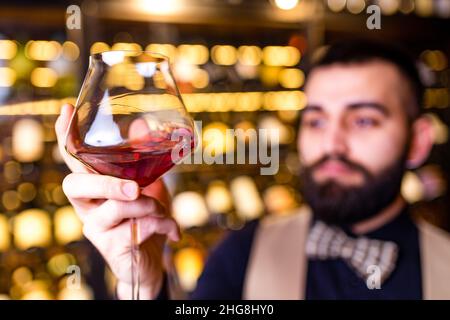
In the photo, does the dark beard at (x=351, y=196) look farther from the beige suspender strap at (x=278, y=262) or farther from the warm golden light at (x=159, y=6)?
the warm golden light at (x=159, y=6)

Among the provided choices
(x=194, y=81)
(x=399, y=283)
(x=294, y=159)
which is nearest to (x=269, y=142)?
(x=294, y=159)

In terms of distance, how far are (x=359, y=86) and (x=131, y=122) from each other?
113 centimetres

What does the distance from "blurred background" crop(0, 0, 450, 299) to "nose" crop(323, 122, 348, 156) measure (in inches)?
51.3

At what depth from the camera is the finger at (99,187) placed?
0.73 metres

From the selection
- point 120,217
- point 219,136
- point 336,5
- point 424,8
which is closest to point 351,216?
point 120,217

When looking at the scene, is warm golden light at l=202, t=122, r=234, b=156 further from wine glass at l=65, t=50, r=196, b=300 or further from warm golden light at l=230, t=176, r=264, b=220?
wine glass at l=65, t=50, r=196, b=300

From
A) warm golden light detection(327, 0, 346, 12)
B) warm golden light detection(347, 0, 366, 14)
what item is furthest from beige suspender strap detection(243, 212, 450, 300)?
warm golden light detection(347, 0, 366, 14)

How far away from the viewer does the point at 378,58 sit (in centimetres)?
180

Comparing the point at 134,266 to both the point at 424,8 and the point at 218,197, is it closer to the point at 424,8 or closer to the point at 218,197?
the point at 218,197

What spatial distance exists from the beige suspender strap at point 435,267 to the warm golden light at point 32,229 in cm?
180

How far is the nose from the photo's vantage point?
1.74 m

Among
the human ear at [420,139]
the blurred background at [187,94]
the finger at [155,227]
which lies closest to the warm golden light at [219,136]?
the blurred background at [187,94]
